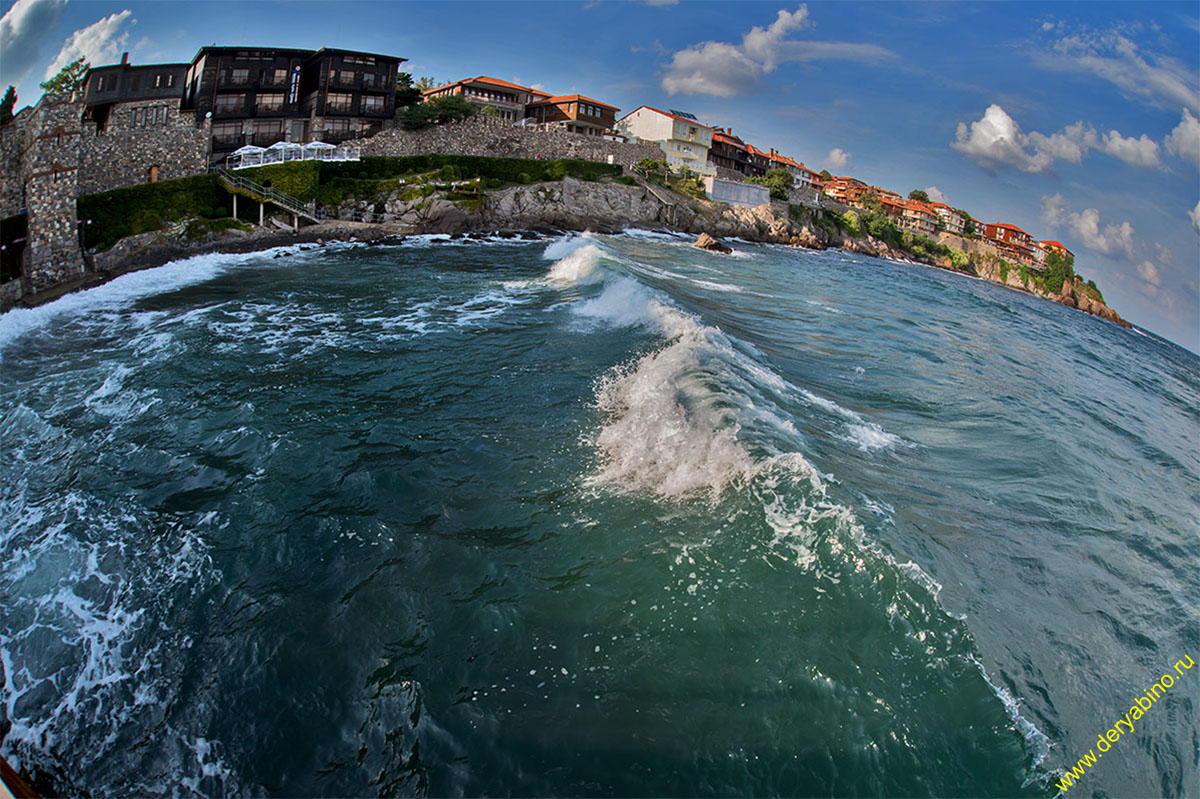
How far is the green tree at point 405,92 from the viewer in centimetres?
5762

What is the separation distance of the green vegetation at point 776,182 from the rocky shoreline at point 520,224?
86.6 inches

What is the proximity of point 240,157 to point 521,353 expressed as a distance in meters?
37.4

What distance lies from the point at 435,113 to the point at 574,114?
2720cm

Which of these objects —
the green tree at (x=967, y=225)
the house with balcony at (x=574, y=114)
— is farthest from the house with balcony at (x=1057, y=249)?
the house with balcony at (x=574, y=114)

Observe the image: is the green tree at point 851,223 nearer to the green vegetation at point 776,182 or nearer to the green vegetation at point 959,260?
the green vegetation at point 776,182

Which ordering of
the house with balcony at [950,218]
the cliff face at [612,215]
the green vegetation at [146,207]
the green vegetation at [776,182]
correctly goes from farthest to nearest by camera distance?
the house with balcony at [950,218] → the green vegetation at [776,182] → the cliff face at [612,215] → the green vegetation at [146,207]

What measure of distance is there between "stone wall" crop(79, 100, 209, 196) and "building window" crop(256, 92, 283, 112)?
41.8 feet

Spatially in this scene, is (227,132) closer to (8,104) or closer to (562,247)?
(8,104)

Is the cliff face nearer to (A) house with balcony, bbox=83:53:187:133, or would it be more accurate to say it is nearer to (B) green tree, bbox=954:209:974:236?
(A) house with balcony, bbox=83:53:187:133

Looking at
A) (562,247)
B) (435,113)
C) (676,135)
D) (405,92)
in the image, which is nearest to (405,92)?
(405,92)

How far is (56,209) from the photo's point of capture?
81.9 ft

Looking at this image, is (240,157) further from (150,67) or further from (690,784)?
(690,784)

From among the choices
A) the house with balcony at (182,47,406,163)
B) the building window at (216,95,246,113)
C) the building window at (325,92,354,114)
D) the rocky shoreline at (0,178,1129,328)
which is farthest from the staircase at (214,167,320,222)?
the building window at (325,92,354,114)

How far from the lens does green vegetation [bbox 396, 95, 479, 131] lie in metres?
52.2
